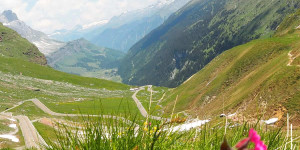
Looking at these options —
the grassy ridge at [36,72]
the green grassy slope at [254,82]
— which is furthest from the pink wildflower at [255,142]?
the grassy ridge at [36,72]

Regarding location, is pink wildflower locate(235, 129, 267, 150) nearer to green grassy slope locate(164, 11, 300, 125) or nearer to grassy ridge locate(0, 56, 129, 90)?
green grassy slope locate(164, 11, 300, 125)

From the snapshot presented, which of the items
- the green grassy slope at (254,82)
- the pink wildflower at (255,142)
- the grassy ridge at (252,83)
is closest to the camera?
the pink wildflower at (255,142)

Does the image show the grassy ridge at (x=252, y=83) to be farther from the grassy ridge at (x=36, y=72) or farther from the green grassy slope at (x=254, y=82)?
the grassy ridge at (x=36, y=72)

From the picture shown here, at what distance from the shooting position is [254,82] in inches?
1642

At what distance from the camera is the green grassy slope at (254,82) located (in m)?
26.0

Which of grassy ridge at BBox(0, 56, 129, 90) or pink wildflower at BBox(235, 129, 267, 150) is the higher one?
grassy ridge at BBox(0, 56, 129, 90)

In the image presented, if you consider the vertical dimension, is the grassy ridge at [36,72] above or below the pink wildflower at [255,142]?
above

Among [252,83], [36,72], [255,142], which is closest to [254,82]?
[252,83]

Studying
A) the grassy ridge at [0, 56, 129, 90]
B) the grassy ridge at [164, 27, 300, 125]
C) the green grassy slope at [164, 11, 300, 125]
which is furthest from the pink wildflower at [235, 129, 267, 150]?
the grassy ridge at [0, 56, 129, 90]

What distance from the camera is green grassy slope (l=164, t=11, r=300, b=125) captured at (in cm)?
2602

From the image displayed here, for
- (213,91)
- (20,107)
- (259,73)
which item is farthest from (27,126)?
(259,73)

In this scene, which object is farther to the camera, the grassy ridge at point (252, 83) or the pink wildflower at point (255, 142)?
the grassy ridge at point (252, 83)

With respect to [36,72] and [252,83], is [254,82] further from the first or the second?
[36,72]

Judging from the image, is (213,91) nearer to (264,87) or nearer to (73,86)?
(264,87)
